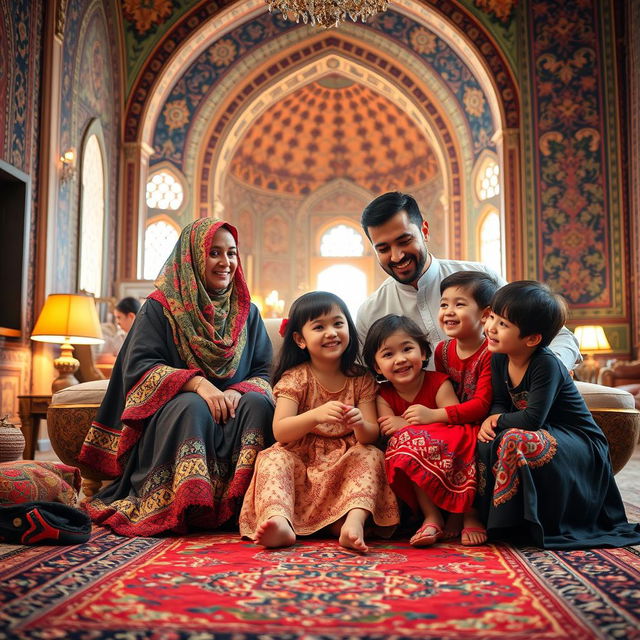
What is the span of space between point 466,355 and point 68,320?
378cm

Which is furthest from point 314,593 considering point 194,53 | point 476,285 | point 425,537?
point 194,53

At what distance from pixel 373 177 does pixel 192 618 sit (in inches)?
589

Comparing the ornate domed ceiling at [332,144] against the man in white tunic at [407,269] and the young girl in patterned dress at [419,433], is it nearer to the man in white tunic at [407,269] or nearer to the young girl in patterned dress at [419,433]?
the man in white tunic at [407,269]

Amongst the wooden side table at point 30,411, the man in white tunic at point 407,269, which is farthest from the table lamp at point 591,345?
the wooden side table at point 30,411

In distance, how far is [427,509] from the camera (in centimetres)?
235

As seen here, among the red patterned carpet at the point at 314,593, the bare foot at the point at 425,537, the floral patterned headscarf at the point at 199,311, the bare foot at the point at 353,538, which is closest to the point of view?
the red patterned carpet at the point at 314,593

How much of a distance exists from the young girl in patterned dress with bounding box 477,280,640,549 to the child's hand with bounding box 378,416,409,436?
275 millimetres

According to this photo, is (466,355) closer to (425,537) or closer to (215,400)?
(425,537)

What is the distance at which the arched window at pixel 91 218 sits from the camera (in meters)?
8.09

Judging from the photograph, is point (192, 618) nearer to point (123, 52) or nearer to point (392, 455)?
point (392, 455)

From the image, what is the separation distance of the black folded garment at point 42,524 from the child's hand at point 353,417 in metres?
0.90

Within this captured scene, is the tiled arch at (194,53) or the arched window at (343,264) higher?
the tiled arch at (194,53)

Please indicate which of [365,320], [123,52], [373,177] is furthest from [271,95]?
[365,320]

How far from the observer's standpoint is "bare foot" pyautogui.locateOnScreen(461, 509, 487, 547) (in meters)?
2.24
